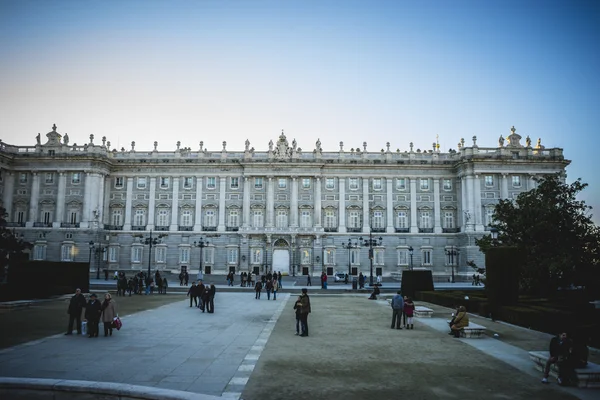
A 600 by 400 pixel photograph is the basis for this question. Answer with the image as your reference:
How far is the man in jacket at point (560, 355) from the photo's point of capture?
1072 centimetres

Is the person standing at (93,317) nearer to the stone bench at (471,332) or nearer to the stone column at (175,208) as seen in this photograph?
the stone bench at (471,332)

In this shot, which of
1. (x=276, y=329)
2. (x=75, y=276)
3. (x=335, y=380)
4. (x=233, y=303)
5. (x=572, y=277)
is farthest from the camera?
(x=75, y=276)

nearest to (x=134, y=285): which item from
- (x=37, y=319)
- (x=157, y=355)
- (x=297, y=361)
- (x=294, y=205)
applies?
(x=37, y=319)

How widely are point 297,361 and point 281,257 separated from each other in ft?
165

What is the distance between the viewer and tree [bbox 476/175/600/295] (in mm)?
27609

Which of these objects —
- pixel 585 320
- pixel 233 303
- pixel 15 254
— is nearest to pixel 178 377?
pixel 585 320

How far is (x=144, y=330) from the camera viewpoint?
17922mm

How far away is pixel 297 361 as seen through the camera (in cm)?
1288

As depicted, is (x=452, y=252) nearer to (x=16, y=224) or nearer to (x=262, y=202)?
(x=262, y=202)

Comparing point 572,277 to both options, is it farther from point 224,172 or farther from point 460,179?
point 224,172

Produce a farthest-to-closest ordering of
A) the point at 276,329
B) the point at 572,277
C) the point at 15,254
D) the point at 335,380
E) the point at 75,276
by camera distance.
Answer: the point at 75,276, the point at 15,254, the point at 572,277, the point at 276,329, the point at 335,380

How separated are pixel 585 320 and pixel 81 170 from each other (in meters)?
62.8

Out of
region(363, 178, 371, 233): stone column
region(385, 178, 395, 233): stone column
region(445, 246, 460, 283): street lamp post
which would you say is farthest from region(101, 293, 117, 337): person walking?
region(385, 178, 395, 233): stone column

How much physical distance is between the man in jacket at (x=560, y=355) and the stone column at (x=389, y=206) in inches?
2090
